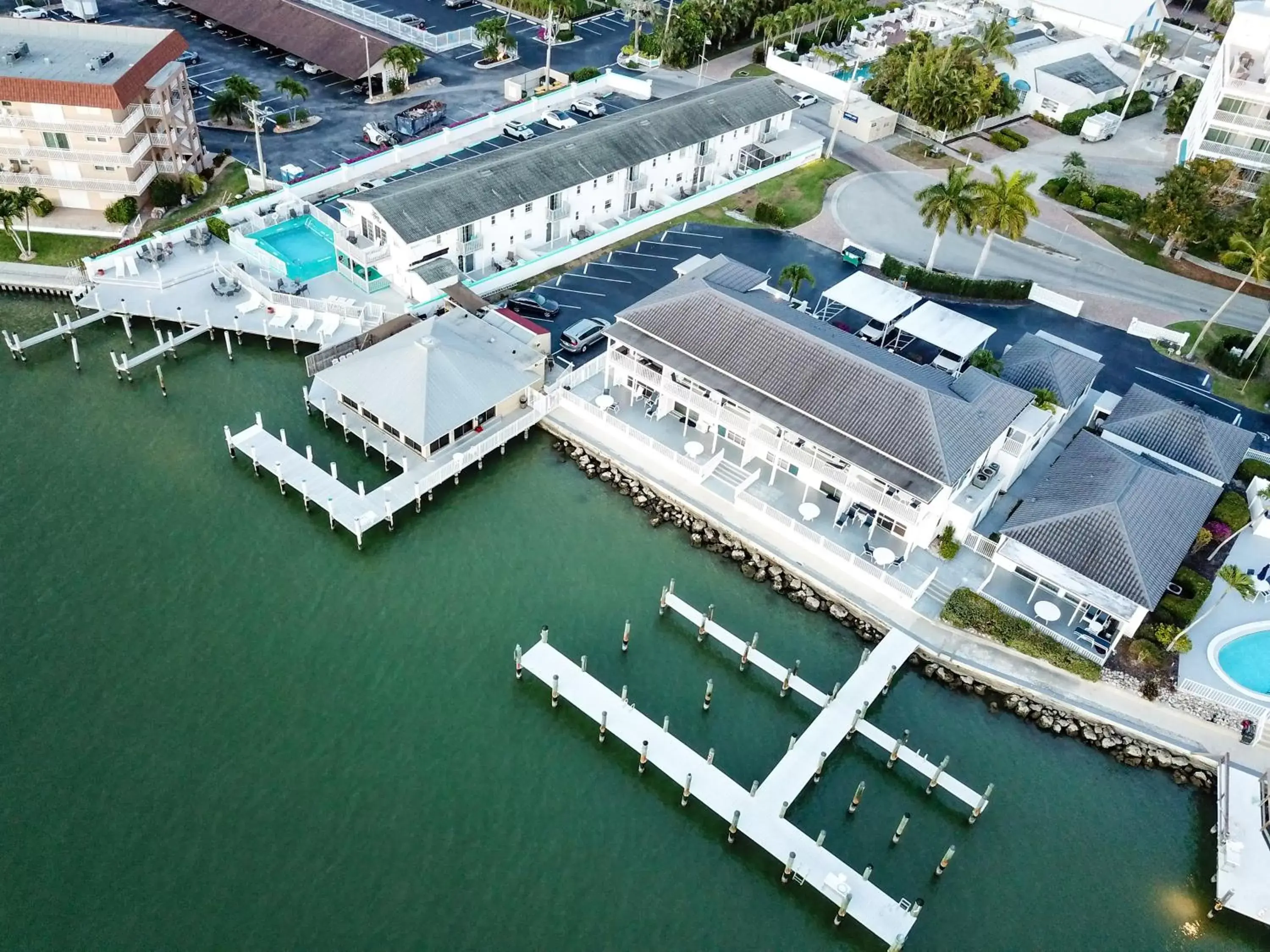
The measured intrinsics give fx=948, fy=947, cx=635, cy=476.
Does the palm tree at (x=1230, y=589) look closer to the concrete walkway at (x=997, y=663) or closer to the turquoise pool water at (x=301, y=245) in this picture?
the concrete walkway at (x=997, y=663)

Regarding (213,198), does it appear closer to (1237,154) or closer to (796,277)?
(796,277)

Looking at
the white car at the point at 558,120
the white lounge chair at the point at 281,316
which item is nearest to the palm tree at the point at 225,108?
the white car at the point at 558,120

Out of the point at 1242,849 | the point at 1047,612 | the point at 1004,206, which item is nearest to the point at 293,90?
the point at 1004,206

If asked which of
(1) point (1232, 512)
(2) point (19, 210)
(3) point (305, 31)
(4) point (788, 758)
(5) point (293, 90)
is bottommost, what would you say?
(4) point (788, 758)

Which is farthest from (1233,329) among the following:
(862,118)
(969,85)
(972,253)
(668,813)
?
(668,813)

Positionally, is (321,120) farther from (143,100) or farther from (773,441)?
(773,441)

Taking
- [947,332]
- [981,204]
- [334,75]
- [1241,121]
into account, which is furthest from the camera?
[334,75]
